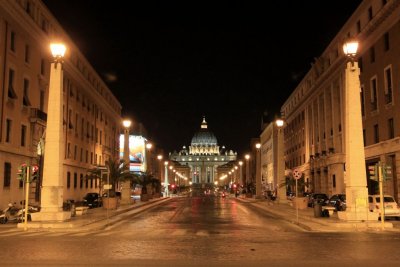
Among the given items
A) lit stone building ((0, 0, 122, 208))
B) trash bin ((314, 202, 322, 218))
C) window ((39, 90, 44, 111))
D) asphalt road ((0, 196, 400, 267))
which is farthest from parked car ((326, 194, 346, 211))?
window ((39, 90, 44, 111))

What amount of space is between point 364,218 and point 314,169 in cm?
4308

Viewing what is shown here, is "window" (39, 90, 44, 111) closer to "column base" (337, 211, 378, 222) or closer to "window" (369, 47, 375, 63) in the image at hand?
"window" (369, 47, 375, 63)

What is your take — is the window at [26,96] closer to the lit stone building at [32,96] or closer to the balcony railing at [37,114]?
the lit stone building at [32,96]

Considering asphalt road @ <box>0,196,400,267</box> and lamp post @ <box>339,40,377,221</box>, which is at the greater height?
lamp post @ <box>339,40,377,221</box>

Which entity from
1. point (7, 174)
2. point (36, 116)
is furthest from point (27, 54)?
point (7, 174)

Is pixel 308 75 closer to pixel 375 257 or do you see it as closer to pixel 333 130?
pixel 333 130

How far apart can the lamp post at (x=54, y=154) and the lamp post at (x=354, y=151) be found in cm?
1405

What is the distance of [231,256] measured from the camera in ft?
45.2

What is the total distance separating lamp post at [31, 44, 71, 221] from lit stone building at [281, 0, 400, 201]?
24.4 metres

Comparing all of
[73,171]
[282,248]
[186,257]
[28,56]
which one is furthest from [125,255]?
[73,171]

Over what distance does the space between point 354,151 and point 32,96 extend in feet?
93.7

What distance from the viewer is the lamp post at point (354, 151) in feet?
78.2

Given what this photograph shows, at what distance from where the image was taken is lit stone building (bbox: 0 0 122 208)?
3678cm

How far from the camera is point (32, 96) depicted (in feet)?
140
